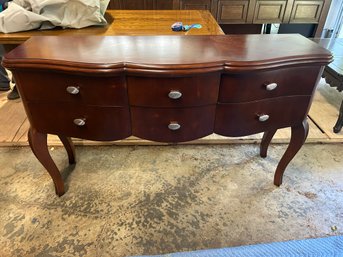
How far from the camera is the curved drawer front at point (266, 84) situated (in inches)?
34.2

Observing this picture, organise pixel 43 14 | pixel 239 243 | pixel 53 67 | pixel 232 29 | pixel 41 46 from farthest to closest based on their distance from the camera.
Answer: pixel 232 29 → pixel 43 14 → pixel 239 243 → pixel 41 46 → pixel 53 67

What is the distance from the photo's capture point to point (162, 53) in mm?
893

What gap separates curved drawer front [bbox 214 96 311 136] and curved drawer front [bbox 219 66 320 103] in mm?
30

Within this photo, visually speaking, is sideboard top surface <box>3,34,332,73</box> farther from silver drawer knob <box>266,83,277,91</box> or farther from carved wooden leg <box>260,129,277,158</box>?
carved wooden leg <box>260,129,277,158</box>

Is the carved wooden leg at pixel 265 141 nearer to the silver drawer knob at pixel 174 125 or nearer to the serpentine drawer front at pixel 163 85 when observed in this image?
the serpentine drawer front at pixel 163 85

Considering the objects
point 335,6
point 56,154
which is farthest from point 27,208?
point 335,6

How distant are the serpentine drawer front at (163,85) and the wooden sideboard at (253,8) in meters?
1.97

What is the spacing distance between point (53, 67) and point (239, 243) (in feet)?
3.43

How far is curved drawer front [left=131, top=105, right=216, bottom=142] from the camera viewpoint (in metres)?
0.91

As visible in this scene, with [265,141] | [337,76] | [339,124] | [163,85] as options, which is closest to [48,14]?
[163,85]

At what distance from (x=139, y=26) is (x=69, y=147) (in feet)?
2.90

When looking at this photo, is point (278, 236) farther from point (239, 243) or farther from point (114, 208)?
point (114, 208)

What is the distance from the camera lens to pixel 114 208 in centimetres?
124

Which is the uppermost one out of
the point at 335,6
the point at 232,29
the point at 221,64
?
the point at 221,64
